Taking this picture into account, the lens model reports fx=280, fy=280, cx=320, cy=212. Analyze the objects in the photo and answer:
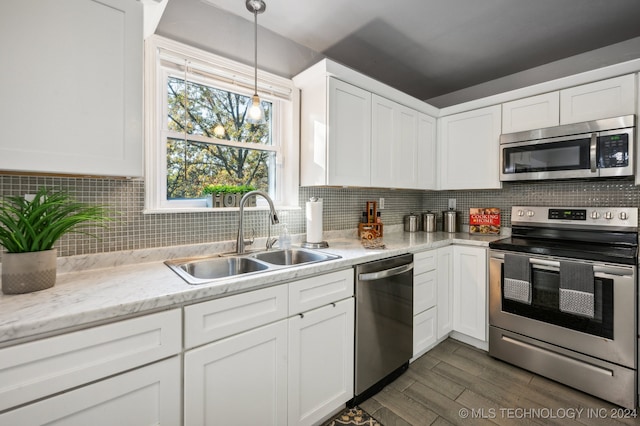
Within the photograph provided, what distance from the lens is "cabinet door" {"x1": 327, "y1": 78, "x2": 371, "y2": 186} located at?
6.70 ft

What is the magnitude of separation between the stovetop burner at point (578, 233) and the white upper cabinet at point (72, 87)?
8.31ft

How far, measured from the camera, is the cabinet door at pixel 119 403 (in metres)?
0.83

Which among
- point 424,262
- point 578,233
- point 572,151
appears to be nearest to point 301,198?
point 424,262

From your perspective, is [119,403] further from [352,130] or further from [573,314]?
[573,314]

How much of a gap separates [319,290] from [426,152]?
2.01 m

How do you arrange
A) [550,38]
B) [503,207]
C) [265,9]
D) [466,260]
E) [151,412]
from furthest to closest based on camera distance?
[503,207], [466,260], [550,38], [265,9], [151,412]

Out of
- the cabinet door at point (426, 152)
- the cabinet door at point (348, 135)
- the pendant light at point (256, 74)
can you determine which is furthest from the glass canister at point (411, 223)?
the pendant light at point (256, 74)

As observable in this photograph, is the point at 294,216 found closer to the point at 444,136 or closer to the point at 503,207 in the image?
the point at 444,136

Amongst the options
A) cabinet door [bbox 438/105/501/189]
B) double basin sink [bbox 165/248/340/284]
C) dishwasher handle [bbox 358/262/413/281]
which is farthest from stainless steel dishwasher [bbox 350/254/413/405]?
cabinet door [bbox 438/105/501/189]

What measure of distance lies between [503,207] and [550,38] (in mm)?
1436

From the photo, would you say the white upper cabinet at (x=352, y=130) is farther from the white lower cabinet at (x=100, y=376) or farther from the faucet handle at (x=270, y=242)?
the white lower cabinet at (x=100, y=376)

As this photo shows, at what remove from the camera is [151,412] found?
3.32 feet

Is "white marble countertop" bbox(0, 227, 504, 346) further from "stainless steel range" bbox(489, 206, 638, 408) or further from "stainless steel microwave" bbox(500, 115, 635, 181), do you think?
"stainless steel microwave" bbox(500, 115, 635, 181)

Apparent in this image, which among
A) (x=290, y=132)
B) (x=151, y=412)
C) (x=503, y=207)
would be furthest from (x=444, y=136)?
(x=151, y=412)
